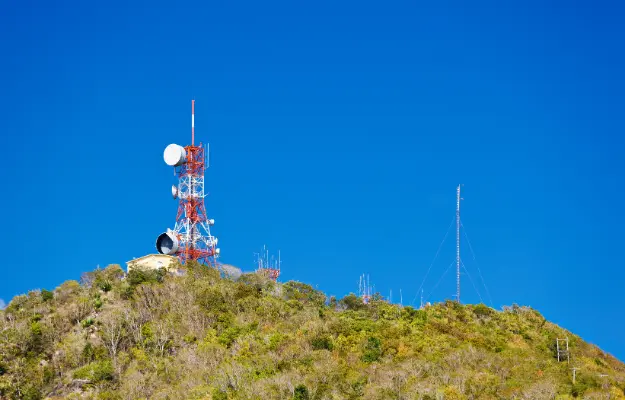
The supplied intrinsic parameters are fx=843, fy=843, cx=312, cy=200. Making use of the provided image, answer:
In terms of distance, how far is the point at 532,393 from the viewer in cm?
4159

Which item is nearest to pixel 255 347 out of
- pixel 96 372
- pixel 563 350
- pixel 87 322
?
pixel 96 372

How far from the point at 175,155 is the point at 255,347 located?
2227 cm

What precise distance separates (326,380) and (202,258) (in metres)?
24.7

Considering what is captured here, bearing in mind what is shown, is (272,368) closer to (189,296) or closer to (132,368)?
(132,368)

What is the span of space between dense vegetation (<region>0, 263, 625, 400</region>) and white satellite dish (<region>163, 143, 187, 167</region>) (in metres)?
9.21

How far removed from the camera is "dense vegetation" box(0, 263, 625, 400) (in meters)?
43.6

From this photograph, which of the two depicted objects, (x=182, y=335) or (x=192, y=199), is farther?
(x=192, y=199)

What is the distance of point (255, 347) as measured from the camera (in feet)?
163

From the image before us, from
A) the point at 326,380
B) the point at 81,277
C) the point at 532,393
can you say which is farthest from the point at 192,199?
the point at 532,393

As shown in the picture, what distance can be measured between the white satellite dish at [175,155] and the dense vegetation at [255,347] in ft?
30.2

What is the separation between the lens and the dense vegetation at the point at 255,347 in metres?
43.6

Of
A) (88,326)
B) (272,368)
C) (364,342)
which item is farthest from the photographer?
(88,326)

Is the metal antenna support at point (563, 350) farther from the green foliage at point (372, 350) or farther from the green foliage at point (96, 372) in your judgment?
the green foliage at point (96, 372)

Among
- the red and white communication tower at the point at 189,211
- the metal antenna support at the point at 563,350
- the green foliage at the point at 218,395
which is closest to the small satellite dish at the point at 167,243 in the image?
the red and white communication tower at the point at 189,211
